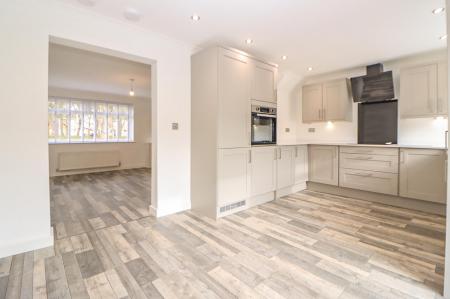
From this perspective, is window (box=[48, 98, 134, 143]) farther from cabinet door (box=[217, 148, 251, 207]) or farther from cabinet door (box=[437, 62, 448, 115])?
cabinet door (box=[437, 62, 448, 115])

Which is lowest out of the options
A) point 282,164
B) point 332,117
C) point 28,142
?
point 282,164

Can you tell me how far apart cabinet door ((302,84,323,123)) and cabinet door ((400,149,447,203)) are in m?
1.69

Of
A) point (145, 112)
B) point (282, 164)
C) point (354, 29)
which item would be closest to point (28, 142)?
point (282, 164)

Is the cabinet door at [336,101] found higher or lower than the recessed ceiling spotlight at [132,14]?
lower

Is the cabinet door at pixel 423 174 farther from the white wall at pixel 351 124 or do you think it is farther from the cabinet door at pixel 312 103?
the cabinet door at pixel 312 103

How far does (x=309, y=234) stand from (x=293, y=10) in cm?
250

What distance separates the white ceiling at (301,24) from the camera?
2.20m

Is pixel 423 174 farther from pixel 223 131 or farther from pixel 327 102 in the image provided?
pixel 223 131

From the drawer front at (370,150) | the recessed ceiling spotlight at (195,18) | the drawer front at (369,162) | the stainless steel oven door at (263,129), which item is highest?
the recessed ceiling spotlight at (195,18)

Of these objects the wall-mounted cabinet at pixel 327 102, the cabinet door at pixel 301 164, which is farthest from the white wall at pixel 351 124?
the cabinet door at pixel 301 164

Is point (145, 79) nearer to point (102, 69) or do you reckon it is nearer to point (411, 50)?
point (102, 69)

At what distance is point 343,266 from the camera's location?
6.15ft

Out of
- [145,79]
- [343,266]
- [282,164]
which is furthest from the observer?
[145,79]

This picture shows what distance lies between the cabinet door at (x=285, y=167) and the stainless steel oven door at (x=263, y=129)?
1.00 ft
